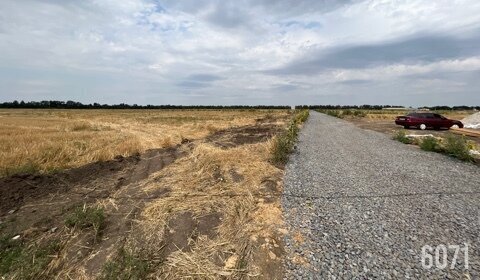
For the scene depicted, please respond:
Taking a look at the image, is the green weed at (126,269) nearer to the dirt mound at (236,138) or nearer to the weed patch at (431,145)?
the dirt mound at (236,138)

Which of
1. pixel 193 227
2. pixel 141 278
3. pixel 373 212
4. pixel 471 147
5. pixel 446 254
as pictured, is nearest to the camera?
pixel 141 278

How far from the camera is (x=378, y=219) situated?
5.45 m

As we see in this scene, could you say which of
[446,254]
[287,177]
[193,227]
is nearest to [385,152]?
[287,177]

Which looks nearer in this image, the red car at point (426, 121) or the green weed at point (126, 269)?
the green weed at point (126, 269)

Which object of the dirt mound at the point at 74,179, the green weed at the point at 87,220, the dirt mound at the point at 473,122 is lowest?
the dirt mound at the point at 473,122

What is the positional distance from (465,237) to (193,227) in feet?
14.3

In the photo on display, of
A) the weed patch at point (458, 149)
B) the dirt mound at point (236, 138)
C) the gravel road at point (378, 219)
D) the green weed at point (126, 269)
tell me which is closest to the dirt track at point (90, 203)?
the green weed at point (126, 269)

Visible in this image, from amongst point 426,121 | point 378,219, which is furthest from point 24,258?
point 426,121

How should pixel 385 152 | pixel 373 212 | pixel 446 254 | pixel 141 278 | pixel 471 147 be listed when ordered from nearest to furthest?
pixel 141 278
pixel 446 254
pixel 373 212
pixel 471 147
pixel 385 152

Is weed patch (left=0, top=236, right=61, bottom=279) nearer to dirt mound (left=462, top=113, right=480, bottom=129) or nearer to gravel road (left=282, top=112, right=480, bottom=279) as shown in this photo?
gravel road (left=282, top=112, right=480, bottom=279)

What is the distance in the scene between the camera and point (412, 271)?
12.5ft

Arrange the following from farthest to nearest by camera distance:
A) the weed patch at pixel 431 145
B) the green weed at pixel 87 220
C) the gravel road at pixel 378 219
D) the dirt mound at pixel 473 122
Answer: the dirt mound at pixel 473 122
the weed patch at pixel 431 145
the green weed at pixel 87 220
the gravel road at pixel 378 219

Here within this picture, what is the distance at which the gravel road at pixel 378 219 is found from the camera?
12.9 feet

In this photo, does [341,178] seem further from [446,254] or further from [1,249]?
[1,249]
